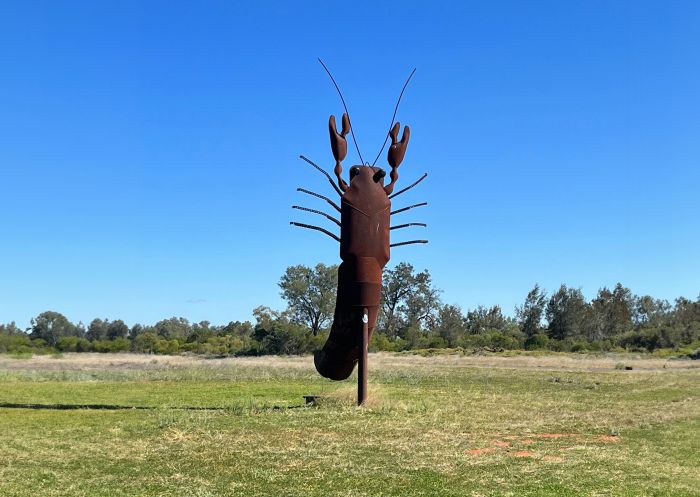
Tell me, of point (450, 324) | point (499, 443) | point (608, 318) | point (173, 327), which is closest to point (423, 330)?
point (450, 324)

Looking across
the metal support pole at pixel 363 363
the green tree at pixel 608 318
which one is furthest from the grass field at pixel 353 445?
the green tree at pixel 608 318

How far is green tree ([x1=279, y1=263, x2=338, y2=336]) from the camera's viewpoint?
67250 millimetres

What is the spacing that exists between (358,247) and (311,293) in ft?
176

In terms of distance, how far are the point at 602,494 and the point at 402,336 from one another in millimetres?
65142

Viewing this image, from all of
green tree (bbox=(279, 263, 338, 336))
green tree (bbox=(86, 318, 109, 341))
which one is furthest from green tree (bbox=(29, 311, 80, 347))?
green tree (bbox=(279, 263, 338, 336))

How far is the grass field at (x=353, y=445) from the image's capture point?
287 inches

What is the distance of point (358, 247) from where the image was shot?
1410 cm

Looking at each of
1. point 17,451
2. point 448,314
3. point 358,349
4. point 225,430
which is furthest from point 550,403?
point 448,314

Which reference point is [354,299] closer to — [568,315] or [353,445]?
[353,445]

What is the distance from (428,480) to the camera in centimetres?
750

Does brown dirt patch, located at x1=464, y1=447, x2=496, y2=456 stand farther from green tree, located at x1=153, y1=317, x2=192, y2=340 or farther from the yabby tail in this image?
green tree, located at x1=153, y1=317, x2=192, y2=340

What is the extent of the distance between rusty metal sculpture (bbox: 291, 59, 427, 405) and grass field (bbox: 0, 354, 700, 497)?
1366mm

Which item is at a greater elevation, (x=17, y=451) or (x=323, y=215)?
(x=323, y=215)

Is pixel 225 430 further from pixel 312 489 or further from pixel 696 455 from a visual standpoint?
pixel 696 455
